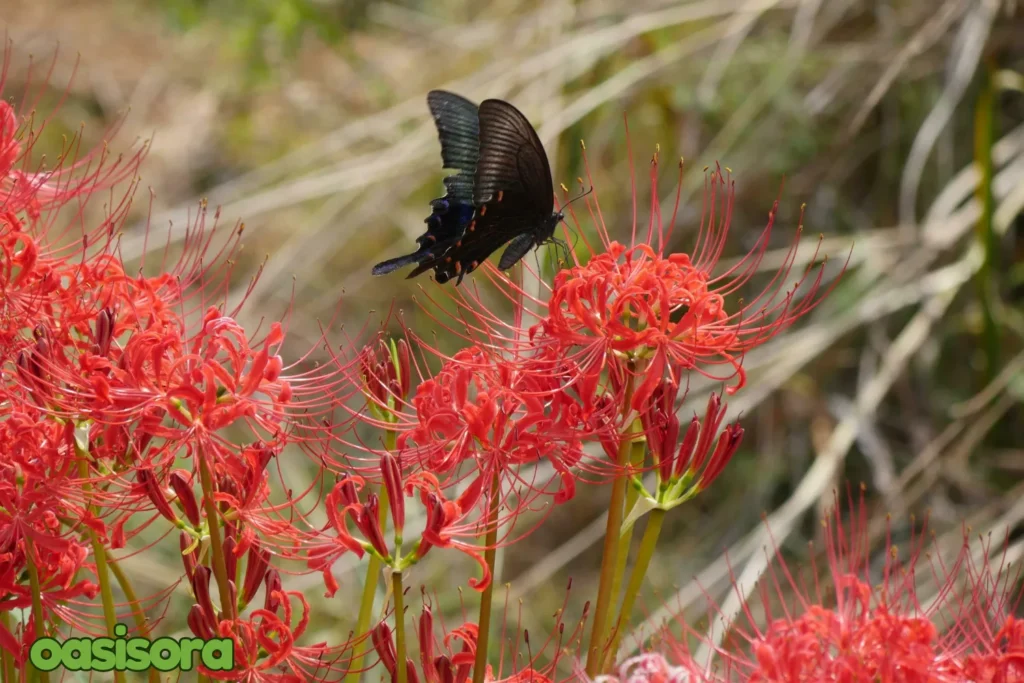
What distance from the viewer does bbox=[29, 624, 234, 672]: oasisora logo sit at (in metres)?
0.74

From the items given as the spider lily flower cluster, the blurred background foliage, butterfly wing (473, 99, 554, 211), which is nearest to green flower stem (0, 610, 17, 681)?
the spider lily flower cluster

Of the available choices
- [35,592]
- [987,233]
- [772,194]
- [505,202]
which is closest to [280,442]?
[35,592]

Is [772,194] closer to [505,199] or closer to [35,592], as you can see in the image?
[505,199]

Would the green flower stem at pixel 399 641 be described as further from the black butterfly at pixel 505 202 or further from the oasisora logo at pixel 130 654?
the black butterfly at pixel 505 202

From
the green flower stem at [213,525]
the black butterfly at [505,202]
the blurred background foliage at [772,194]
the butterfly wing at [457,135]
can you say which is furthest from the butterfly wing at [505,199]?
the blurred background foliage at [772,194]

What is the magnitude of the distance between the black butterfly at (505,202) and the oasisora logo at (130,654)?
394 mm

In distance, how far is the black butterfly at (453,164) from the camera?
1103 millimetres

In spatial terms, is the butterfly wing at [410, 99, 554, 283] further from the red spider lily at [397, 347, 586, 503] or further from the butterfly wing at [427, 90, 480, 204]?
the red spider lily at [397, 347, 586, 503]

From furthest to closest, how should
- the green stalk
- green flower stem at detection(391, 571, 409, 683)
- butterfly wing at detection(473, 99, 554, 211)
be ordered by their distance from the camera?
the green stalk < butterfly wing at detection(473, 99, 554, 211) < green flower stem at detection(391, 571, 409, 683)

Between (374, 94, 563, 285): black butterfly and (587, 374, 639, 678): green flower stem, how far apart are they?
0.27 metres

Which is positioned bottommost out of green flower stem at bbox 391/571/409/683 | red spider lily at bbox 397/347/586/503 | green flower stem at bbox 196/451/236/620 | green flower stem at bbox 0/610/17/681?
green flower stem at bbox 0/610/17/681

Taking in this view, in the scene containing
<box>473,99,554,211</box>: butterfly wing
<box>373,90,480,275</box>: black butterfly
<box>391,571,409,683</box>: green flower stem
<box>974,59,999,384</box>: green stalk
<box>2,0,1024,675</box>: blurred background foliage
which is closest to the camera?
<box>391,571,409,683</box>: green flower stem

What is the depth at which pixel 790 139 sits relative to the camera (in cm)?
259

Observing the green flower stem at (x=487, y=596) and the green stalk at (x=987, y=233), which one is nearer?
the green flower stem at (x=487, y=596)
